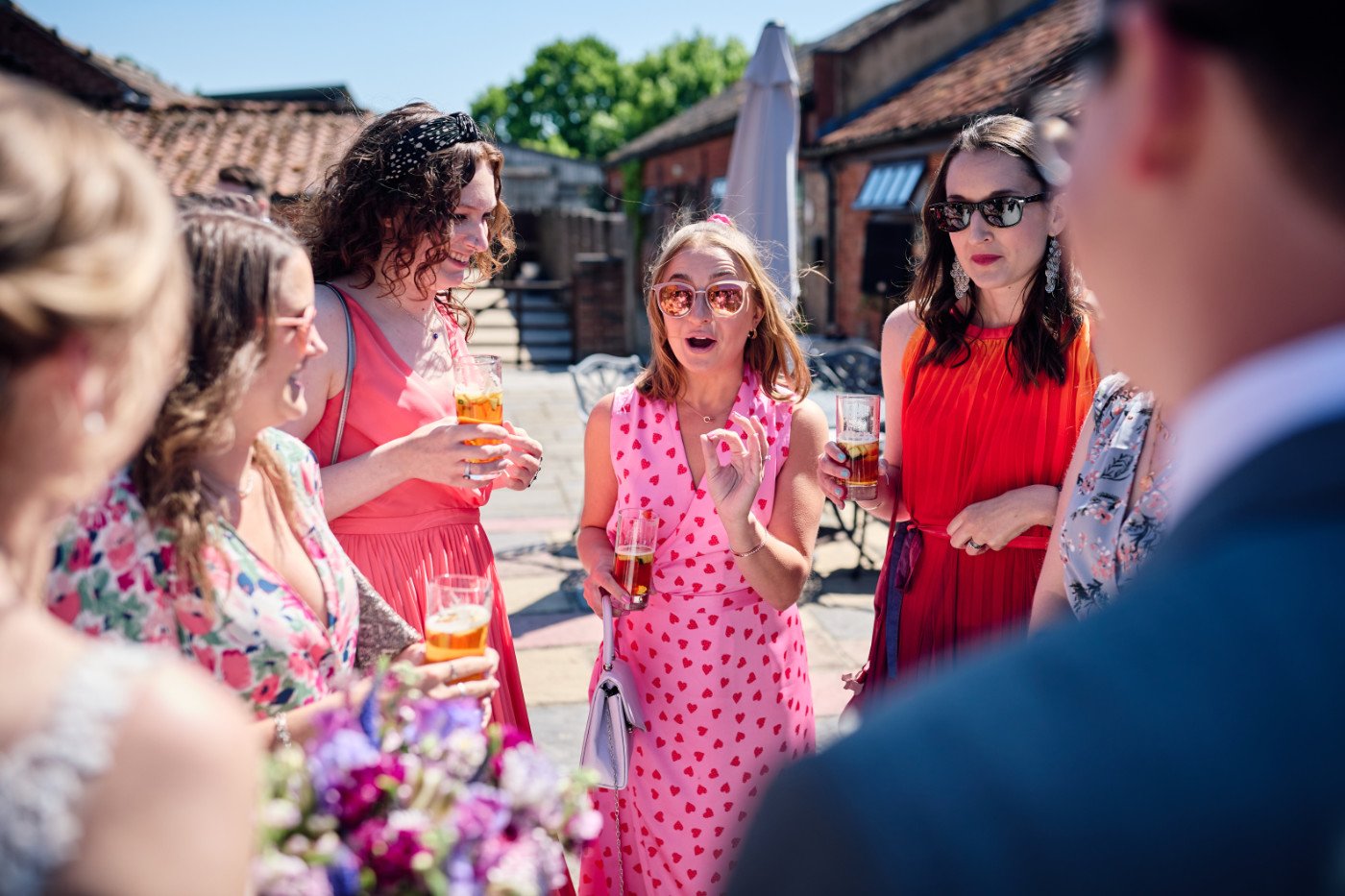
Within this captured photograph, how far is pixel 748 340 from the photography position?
115 inches

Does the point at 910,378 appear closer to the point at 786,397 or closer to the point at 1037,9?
the point at 786,397

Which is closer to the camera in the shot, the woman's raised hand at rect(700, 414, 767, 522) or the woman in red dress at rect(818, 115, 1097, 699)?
the woman's raised hand at rect(700, 414, 767, 522)

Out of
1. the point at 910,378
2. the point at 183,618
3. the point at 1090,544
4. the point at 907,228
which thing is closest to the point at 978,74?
the point at 907,228

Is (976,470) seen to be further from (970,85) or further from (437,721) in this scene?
(970,85)

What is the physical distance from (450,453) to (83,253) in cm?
162

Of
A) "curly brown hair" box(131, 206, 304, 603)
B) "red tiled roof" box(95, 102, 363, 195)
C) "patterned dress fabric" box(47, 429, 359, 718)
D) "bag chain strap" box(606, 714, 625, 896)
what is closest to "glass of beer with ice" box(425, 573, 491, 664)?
"patterned dress fabric" box(47, 429, 359, 718)

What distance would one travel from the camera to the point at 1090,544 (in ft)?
6.40

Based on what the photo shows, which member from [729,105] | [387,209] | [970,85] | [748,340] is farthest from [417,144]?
[729,105]

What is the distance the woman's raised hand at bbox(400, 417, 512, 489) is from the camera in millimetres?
2453

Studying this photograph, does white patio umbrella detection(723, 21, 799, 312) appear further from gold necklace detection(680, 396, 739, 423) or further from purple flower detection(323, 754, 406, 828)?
purple flower detection(323, 754, 406, 828)

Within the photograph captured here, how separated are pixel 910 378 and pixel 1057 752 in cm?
243

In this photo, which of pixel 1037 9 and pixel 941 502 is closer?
pixel 941 502

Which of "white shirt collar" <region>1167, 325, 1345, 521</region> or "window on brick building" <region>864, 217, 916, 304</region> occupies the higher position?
"window on brick building" <region>864, 217, 916, 304</region>

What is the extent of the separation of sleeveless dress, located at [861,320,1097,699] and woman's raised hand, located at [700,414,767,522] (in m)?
0.58
